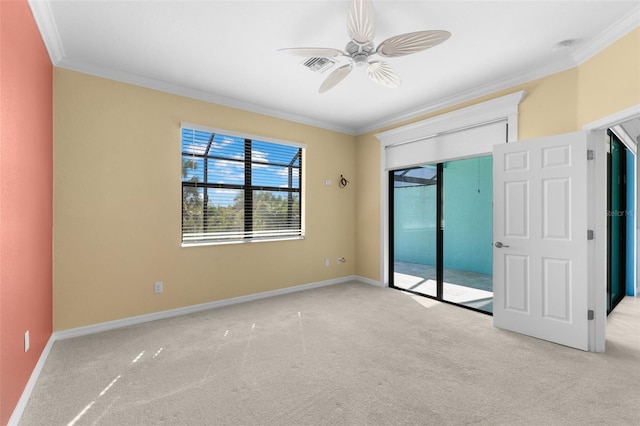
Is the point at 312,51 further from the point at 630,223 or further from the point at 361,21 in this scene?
the point at 630,223

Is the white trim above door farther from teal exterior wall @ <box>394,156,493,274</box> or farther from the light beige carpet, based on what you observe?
the light beige carpet

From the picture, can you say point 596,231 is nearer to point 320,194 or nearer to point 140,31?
point 320,194

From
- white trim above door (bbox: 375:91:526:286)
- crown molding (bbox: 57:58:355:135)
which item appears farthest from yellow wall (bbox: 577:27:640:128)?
crown molding (bbox: 57:58:355:135)

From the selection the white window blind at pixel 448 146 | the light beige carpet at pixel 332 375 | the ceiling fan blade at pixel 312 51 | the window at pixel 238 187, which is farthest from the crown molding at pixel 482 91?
the light beige carpet at pixel 332 375

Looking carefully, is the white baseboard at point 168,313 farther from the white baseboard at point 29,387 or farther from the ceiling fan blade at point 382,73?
the ceiling fan blade at point 382,73

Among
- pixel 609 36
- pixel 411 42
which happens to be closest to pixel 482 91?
pixel 609 36

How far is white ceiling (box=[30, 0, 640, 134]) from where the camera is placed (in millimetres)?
2188

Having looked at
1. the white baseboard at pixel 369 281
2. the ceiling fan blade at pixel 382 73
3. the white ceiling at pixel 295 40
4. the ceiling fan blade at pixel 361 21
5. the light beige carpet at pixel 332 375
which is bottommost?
the light beige carpet at pixel 332 375

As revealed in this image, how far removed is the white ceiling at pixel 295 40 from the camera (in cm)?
219

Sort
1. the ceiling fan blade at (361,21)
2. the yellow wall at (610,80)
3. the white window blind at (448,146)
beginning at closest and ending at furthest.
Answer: the ceiling fan blade at (361,21) < the yellow wall at (610,80) < the white window blind at (448,146)

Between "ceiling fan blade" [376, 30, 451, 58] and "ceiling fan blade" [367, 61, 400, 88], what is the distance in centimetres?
20

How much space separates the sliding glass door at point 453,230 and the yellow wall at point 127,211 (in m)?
2.31

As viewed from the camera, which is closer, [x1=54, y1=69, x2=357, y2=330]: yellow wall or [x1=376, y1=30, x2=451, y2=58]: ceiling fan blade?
[x1=376, y1=30, x2=451, y2=58]: ceiling fan blade

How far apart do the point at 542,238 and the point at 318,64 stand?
8.92 ft
